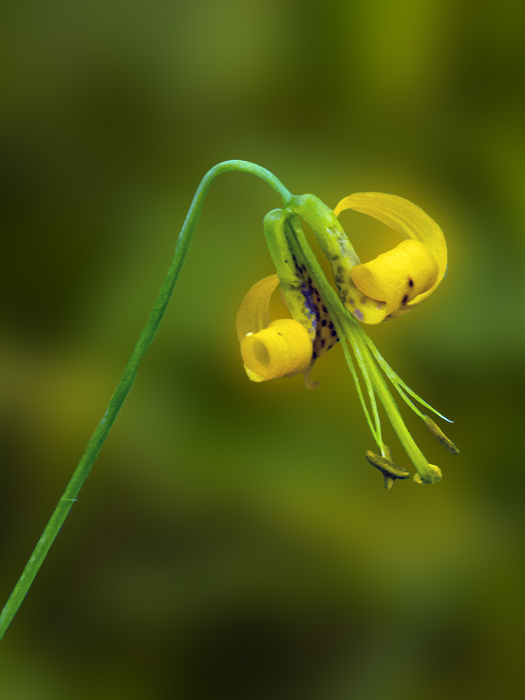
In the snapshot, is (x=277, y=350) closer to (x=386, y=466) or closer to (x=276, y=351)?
(x=276, y=351)

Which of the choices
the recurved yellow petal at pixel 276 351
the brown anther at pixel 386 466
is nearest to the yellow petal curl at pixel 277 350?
the recurved yellow petal at pixel 276 351

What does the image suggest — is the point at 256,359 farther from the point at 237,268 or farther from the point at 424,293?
the point at 237,268

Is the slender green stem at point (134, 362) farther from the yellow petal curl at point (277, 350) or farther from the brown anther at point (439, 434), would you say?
the brown anther at point (439, 434)

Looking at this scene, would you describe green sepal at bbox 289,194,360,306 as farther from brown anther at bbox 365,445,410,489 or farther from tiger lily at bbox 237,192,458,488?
brown anther at bbox 365,445,410,489

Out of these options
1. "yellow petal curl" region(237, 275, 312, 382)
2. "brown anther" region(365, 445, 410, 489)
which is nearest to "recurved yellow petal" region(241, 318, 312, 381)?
"yellow petal curl" region(237, 275, 312, 382)

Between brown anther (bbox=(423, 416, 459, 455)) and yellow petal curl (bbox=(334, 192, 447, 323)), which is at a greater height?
yellow petal curl (bbox=(334, 192, 447, 323))

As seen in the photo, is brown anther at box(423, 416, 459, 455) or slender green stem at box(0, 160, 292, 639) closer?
slender green stem at box(0, 160, 292, 639)

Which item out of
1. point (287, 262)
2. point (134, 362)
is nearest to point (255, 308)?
point (287, 262)
